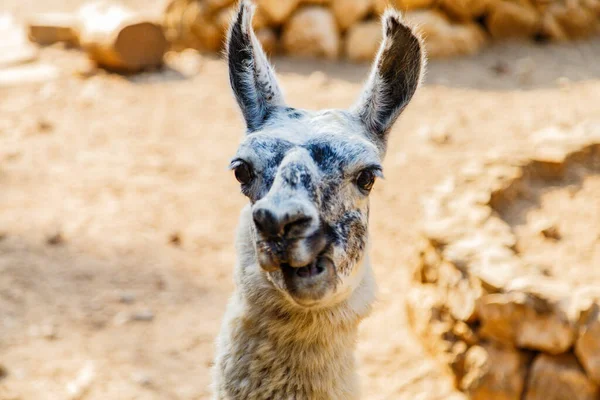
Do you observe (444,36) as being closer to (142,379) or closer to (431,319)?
(431,319)

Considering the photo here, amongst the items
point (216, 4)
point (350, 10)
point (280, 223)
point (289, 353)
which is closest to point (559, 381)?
point (289, 353)

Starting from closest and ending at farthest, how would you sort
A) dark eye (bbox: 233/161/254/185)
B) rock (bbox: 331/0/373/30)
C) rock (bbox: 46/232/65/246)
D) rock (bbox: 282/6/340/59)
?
dark eye (bbox: 233/161/254/185) → rock (bbox: 46/232/65/246) → rock (bbox: 331/0/373/30) → rock (bbox: 282/6/340/59)

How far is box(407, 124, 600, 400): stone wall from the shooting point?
172 inches

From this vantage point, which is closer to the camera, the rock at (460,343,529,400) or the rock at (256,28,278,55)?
the rock at (460,343,529,400)

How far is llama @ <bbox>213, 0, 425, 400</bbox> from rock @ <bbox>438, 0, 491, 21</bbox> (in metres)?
8.15

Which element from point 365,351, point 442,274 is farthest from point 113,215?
point 442,274

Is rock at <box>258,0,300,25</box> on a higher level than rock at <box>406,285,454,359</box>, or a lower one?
higher

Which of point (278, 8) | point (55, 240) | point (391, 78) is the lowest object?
point (391, 78)

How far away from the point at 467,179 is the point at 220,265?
2.16 metres

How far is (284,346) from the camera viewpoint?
3.01 metres

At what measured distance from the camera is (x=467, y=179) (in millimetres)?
5828

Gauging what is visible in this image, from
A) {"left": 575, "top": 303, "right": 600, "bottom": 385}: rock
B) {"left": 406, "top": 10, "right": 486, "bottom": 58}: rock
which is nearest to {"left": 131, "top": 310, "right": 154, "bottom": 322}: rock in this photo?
{"left": 575, "top": 303, "right": 600, "bottom": 385}: rock

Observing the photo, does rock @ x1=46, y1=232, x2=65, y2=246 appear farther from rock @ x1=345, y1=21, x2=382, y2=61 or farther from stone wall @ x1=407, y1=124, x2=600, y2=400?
rock @ x1=345, y1=21, x2=382, y2=61

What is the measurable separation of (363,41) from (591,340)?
291 inches
